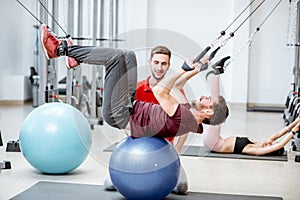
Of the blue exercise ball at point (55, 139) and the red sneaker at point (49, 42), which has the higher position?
the red sneaker at point (49, 42)

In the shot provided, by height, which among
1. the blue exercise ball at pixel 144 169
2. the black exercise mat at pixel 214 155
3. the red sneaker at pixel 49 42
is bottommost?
the black exercise mat at pixel 214 155

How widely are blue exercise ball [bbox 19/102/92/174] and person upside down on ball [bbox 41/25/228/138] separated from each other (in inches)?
28.0

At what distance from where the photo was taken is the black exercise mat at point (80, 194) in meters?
3.76

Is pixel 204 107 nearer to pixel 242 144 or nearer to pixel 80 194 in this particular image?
pixel 80 194

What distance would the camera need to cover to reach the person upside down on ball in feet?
11.9

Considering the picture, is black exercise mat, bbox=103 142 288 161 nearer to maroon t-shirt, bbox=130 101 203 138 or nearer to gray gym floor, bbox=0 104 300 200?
gray gym floor, bbox=0 104 300 200

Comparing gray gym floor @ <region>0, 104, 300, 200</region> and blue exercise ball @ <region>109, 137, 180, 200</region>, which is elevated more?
blue exercise ball @ <region>109, 137, 180, 200</region>

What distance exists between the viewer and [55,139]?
4.27 m

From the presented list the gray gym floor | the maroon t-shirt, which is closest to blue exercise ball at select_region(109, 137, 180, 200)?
the maroon t-shirt

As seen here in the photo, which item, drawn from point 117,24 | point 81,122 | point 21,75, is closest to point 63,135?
point 81,122

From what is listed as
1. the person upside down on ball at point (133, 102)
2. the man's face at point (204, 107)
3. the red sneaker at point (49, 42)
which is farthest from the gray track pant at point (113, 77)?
the man's face at point (204, 107)

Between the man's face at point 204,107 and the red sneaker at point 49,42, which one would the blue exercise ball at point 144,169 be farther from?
the red sneaker at point 49,42

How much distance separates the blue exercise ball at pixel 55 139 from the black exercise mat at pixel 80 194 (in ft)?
0.90

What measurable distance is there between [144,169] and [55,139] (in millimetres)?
1039
